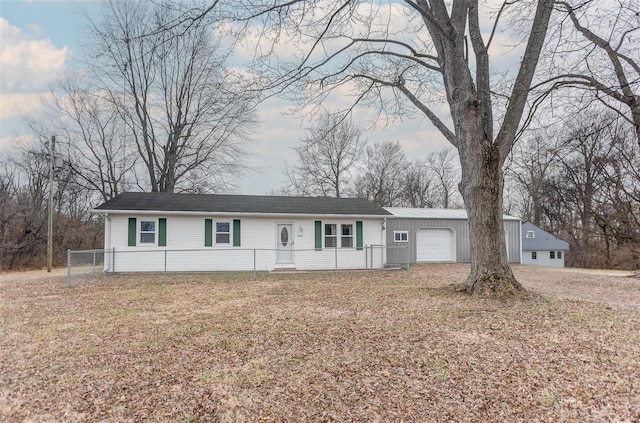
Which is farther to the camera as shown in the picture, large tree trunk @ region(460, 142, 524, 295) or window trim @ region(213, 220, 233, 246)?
window trim @ region(213, 220, 233, 246)

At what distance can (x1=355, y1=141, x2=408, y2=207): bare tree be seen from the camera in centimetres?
3281

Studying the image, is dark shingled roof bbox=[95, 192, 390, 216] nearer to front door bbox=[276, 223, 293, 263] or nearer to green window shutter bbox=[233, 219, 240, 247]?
green window shutter bbox=[233, 219, 240, 247]

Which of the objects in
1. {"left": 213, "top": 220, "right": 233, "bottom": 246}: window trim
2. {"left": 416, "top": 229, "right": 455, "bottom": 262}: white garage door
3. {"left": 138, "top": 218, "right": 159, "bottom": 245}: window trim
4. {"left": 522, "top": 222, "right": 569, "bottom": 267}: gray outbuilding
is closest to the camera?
{"left": 138, "top": 218, "right": 159, "bottom": 245}: window trim

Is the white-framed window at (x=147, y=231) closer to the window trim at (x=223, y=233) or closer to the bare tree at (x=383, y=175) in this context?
the window trim at (x=223, y=233)

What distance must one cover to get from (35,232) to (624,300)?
25.0 m

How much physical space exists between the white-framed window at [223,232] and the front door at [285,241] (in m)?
1.97

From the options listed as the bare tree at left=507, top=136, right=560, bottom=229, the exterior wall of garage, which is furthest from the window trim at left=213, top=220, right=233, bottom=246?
the bare tree at left=507, top=136, right=560, bottom=229

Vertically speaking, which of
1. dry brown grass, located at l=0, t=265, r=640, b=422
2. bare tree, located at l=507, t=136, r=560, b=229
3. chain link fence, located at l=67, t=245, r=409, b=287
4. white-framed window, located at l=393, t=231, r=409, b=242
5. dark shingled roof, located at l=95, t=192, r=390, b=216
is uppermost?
bare tree, located at l=507, t=136, r=560, b=229

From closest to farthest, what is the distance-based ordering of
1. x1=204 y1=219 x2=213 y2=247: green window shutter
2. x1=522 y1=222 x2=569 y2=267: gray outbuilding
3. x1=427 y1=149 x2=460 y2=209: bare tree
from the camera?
x1=204 y1=219 x2=213 y2=247: green window shutter < x1=522 y1=222 x2=569 y2=267: gray outbuilding < x1=427 y1=149 x2=460 y2=209: bare tree

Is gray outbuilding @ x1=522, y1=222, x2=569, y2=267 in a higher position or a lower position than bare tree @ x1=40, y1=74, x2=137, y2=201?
lower

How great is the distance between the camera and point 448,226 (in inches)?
809

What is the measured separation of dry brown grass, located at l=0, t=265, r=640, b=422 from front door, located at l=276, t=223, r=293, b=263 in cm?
792

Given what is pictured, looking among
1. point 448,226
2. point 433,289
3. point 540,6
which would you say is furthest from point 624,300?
point 448,226

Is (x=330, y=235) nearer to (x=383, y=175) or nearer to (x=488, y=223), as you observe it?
(x=488, y=223)
